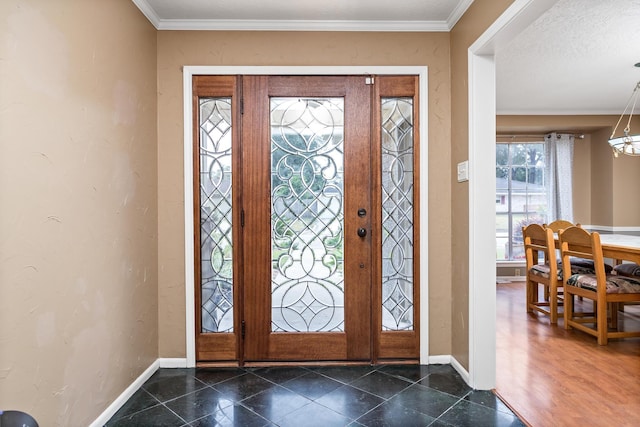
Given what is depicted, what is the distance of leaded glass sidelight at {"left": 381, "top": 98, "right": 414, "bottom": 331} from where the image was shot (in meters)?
2.72

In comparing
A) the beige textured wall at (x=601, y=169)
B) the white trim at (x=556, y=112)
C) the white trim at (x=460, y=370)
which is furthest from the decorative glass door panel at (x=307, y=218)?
the beige textured wall at (x=601, y=169)

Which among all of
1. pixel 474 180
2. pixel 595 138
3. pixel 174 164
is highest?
pixel 595 138

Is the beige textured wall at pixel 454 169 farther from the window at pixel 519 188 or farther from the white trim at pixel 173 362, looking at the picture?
the window at pixel 519 188

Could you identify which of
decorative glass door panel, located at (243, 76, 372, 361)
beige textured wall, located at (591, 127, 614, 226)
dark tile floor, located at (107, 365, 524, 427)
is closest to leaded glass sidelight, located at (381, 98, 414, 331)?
decorative glass door panel, located at (243, 76, 372, 361)

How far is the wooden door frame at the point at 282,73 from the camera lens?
2658 mm

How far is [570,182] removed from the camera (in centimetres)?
575

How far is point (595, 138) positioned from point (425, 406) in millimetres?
5645

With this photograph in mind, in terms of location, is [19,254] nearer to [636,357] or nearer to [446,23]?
[446,23]

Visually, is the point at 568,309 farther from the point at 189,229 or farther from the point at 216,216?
the point at 189,229

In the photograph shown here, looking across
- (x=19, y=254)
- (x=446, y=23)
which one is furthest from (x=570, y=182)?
(x=19, y=254)

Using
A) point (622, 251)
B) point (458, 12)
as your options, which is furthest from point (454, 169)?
point (622, 251)

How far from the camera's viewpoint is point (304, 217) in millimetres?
2715

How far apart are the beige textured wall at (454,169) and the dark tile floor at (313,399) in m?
0.32

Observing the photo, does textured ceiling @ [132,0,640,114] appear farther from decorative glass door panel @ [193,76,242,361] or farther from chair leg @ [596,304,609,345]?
chair leg @ [596,304,609,345]
